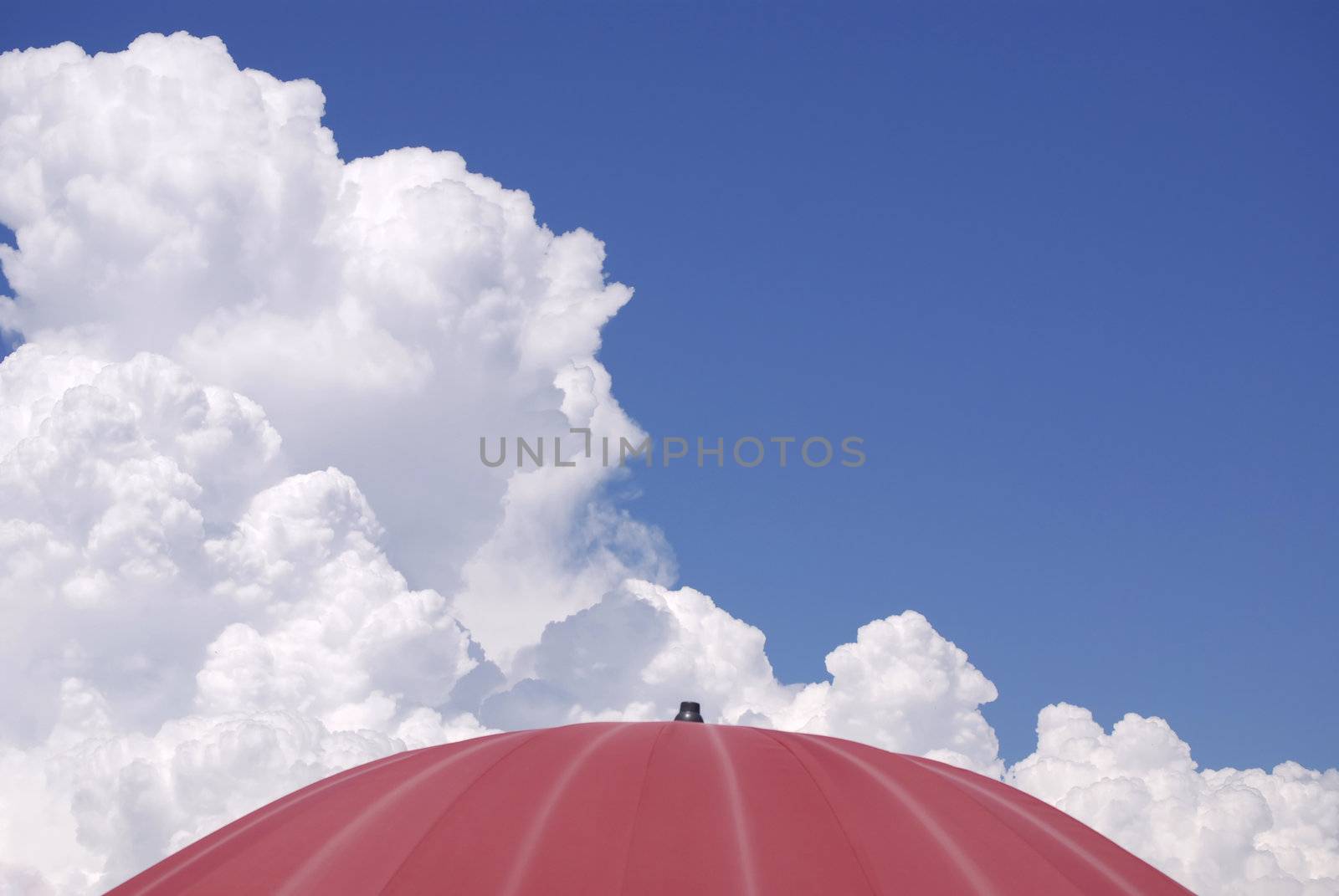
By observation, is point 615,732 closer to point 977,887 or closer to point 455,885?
point 455,885

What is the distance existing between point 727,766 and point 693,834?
768 mm

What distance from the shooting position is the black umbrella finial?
8398 millimetres

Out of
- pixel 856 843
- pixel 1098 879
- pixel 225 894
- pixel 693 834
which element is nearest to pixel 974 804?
pixel 1098 879

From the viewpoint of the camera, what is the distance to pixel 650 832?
6.31m

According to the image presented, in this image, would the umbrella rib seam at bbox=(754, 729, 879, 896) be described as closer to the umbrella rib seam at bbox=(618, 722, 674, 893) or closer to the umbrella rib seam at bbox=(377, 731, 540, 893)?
the umbrella rib seam at bbox=(618, 722, 674, 893)

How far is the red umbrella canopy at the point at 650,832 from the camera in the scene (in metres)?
Result: 6.13

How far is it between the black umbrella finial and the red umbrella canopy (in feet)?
1.56

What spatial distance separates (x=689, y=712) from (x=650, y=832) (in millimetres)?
2190

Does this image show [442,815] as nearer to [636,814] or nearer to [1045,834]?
[636,814]

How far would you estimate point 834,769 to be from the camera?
7.31 m

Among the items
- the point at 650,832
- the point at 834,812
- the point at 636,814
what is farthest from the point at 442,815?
the point at 834,812

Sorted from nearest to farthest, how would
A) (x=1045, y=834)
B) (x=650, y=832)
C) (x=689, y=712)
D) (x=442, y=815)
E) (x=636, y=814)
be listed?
(x=650, y=832) → (x=636, y=814) → (x=442, y=815) → (x=1045, y=834) → (x=689, y=712)

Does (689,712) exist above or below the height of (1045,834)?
above

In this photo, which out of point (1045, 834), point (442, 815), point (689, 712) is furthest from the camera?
point (689, 712)
